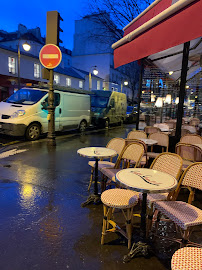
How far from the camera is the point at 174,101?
14273 mm

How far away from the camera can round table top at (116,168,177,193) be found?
2.39 m

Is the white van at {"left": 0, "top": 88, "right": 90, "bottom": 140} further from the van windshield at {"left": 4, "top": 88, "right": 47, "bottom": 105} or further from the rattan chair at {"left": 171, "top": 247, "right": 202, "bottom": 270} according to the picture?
the rattan chair at {"left": 171, "top": 247, "right": 202, "bottom": 270}

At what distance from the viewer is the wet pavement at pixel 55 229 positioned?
2.47m

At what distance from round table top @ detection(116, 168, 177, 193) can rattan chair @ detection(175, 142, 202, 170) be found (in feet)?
5.34

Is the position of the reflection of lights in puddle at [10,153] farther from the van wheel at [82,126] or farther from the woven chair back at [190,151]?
the van wheel at [82,126]

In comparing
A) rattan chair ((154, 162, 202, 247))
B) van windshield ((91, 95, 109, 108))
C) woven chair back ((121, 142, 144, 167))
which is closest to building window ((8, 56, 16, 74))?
van windshield ((91, 95, 109, 108))

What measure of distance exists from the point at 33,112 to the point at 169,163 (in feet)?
23.7

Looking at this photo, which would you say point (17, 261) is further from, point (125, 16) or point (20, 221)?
point (125, 16)

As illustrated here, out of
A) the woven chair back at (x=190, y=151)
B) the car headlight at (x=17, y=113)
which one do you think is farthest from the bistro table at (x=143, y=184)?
the car headlight at (x=17, y=113)

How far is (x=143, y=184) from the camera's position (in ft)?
8.21

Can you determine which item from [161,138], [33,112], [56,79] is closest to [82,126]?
[33,112]

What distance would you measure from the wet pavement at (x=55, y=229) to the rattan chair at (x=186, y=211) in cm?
42

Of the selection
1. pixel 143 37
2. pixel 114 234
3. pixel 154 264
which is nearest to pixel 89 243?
pixel 114 234

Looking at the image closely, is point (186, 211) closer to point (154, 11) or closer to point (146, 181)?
point (146, 181)
